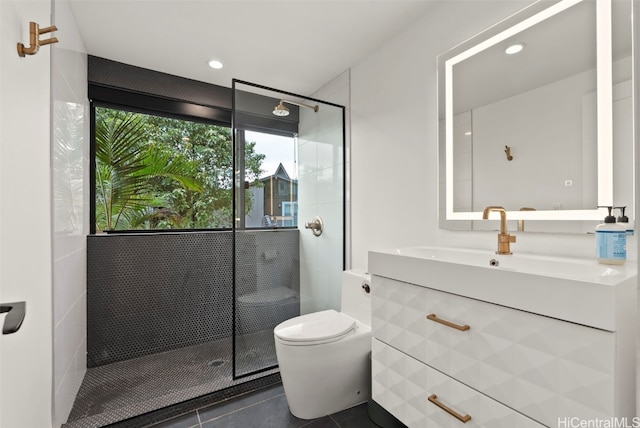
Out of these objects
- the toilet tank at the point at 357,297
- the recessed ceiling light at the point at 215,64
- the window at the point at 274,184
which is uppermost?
the recessed ceiling light at the point at 215,64

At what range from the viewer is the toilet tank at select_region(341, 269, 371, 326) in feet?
6.13

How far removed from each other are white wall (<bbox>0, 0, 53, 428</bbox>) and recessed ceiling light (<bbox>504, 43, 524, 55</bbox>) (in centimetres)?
185

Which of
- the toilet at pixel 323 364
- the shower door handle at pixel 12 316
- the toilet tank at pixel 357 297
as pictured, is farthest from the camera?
the toilet tank at pixel 357 297

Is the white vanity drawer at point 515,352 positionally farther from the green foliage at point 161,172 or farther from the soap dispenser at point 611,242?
the green foliage at point 161,172

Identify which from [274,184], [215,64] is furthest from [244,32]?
[274,184]

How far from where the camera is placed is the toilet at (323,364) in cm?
156

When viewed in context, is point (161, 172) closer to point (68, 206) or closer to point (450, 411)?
point (68, 206)

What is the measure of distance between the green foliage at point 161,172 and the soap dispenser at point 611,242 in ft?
5.87

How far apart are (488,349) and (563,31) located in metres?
1.29

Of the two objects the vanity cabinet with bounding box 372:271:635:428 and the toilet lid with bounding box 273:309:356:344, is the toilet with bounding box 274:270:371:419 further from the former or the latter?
the vanity cabinet with bounding box 372:271:635:428

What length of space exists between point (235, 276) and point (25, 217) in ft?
3.89

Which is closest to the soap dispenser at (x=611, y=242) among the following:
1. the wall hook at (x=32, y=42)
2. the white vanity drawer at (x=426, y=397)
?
the white vanity drawer at (x=426, y=397)

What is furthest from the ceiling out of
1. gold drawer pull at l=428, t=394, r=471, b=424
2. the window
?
gold drawer pull at l=428, t=394, r=471, b=424

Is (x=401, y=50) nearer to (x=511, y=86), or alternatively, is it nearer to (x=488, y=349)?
(x=511, y=86)
